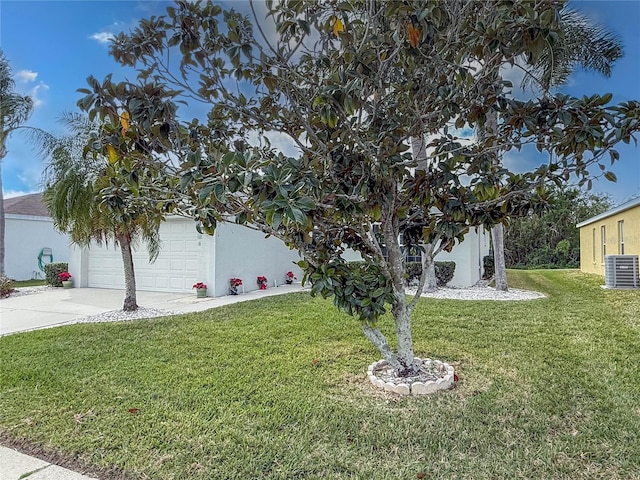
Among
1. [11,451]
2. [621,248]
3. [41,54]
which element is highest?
[41,54]

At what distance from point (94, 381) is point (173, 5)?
4085 mm

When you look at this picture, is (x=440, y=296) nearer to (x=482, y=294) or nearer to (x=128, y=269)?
(x=482, y=294)

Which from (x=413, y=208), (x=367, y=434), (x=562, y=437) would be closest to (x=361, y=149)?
(x=413, y=208)

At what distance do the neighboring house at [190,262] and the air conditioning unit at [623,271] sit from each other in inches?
409

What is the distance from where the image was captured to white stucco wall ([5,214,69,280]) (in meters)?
18.9

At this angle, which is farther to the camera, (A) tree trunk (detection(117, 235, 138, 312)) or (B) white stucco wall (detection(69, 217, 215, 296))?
(B) white stucco wall (detection(69, 217, 215, 296))

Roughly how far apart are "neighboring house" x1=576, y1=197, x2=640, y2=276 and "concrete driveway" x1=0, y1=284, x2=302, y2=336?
39.5ft

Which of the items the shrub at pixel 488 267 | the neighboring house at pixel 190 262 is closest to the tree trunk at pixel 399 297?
the neighboring house at pixel 190 262

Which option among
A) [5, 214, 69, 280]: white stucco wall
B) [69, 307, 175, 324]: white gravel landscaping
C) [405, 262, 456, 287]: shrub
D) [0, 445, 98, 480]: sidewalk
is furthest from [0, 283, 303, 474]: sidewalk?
[5, 214, 69, 280]: white stucco wall

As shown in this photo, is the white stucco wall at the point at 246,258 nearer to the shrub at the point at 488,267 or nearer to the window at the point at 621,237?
the shrub at the point at 488,267

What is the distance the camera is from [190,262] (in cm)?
1270

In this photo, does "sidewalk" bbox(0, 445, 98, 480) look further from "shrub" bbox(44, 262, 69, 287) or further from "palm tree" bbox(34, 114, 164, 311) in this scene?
"shrub" bbox(44, 262, 69, 287)

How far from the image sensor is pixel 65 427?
11.7ft

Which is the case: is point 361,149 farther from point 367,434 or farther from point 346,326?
point 346,326
